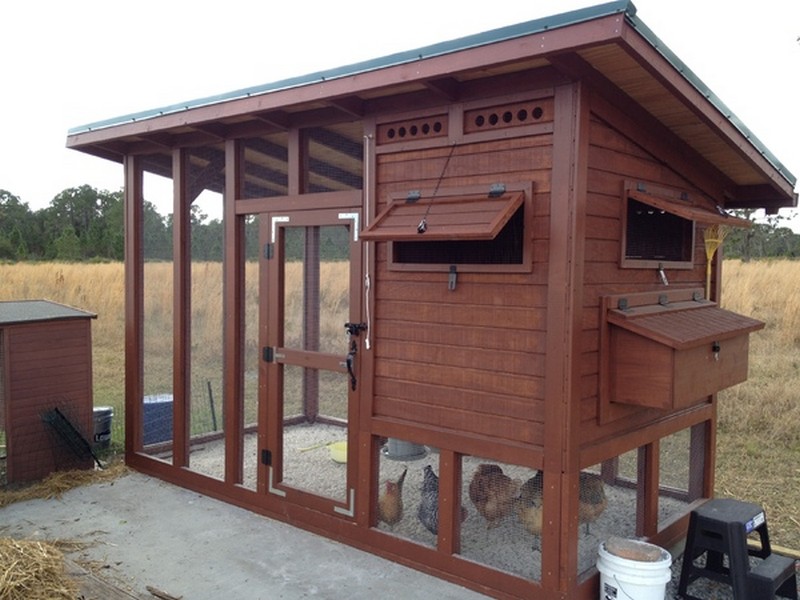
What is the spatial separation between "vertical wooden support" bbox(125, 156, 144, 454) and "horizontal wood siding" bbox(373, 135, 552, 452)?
2.25 m

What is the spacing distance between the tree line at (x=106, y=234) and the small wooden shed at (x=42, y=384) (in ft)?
3.04

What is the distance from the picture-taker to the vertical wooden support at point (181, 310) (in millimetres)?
4531

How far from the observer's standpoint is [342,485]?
3918mm

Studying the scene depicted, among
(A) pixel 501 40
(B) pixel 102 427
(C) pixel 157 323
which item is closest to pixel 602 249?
(A) pixel 501 40

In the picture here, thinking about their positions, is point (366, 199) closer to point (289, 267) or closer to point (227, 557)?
point (289, 267)

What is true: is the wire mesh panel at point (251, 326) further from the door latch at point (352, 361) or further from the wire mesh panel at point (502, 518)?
the wire mesh panel at point (502, 518)

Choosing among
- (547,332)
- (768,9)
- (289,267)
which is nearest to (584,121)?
(547,332)

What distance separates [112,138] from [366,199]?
85.4 inches

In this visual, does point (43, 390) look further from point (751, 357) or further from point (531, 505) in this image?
point (751, 357)

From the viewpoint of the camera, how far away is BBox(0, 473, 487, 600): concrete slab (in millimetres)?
3141

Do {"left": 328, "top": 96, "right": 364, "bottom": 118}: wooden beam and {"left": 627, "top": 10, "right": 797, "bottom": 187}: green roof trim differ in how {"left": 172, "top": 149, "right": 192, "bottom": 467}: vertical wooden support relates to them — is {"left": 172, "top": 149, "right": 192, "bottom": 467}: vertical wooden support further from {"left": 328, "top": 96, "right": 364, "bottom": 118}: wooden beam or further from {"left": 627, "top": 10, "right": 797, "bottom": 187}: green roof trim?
{"left": 627, "top": 10, "right": 797, "bottom": 187}: green roof trim

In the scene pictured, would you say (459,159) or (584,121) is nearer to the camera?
(584,121)

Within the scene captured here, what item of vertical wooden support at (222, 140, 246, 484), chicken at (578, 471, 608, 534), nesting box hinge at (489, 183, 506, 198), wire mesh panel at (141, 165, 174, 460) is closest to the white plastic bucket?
chicken at (578, 471, 608, 534)

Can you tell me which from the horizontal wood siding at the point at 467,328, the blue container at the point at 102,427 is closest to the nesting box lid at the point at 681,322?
the horizontal wood siding at the point at 467,328
